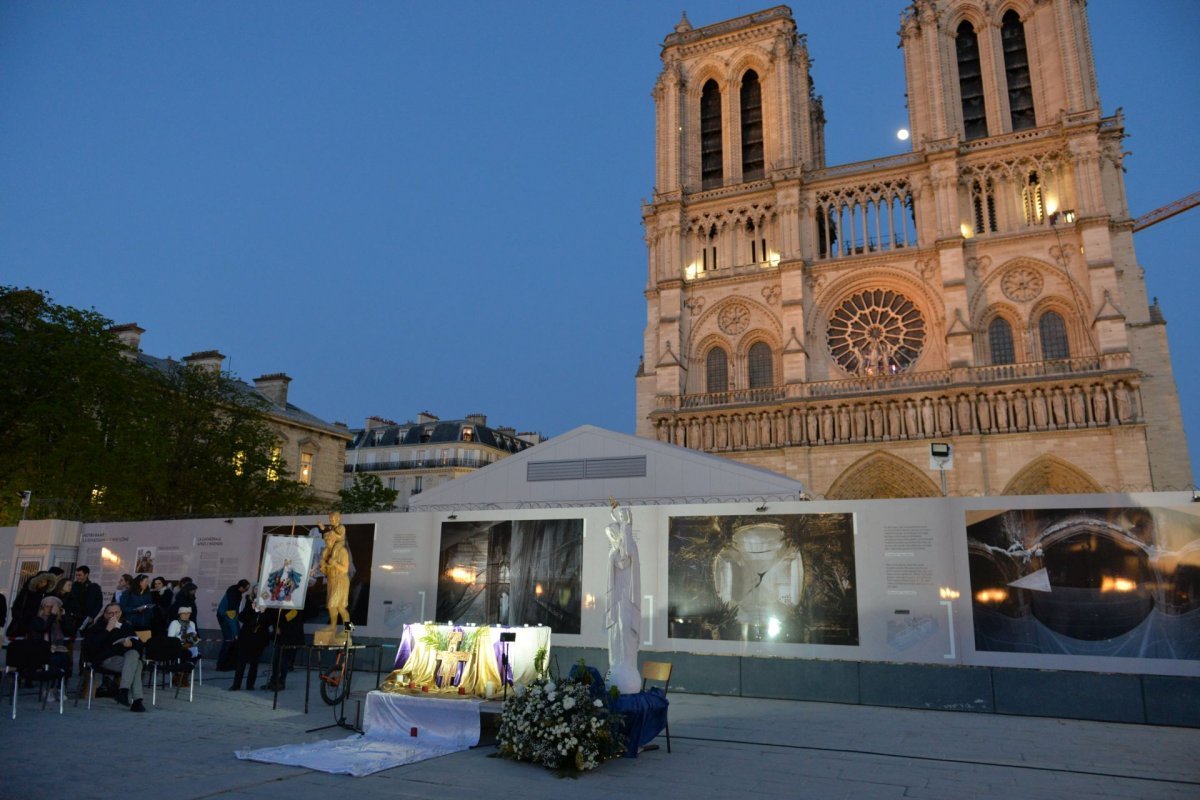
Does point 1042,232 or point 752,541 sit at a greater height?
point 1042,232

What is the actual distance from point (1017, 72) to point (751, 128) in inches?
448

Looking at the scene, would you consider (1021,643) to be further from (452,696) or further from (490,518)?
(490,518)

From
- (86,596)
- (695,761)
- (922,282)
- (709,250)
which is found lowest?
(695,761)

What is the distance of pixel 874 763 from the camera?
25.0 ft

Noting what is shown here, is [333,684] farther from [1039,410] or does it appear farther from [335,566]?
[1039,410]

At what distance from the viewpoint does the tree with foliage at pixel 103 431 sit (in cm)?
2125

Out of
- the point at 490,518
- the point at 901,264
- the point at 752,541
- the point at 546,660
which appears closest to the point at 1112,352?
the point at 901,264

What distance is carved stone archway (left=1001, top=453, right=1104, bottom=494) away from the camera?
26.2 metres

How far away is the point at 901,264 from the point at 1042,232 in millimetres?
5056

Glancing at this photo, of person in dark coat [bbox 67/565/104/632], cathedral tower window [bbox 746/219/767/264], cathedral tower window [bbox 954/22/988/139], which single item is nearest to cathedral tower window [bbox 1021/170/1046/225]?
cathedral tower window [bbox 954/22/988/139]

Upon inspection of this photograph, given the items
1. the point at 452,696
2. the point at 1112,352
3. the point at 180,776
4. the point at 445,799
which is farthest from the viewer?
the point at 1112,352

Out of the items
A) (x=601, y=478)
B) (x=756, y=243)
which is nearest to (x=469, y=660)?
(x=601, y=478)

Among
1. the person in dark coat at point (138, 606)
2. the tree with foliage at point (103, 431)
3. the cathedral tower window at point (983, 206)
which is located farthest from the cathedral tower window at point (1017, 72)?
the person in dark coat at point (138, 606)

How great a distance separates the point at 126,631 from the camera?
10.4m
